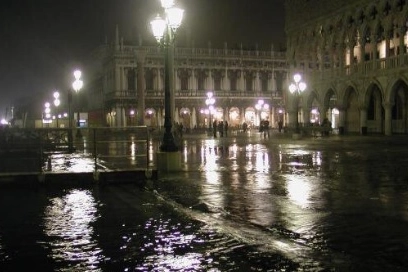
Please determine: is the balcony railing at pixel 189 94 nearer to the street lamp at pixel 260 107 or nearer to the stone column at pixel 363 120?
the street lamp at pixel 260 107

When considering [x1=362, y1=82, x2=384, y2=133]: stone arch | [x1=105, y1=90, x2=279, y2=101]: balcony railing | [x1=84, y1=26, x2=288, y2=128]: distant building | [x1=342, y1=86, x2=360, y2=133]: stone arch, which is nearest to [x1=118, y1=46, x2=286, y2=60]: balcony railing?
[x1=84, y1=26, x2=288, y2=128]: distant building

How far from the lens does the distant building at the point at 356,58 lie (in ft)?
144

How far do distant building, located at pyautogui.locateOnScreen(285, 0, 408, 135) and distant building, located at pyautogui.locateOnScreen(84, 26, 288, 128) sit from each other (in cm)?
3073

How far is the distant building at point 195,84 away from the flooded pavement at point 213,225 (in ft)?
235

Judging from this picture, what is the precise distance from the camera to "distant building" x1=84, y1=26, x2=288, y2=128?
85750mm

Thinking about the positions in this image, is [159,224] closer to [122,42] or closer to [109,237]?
[109,237]

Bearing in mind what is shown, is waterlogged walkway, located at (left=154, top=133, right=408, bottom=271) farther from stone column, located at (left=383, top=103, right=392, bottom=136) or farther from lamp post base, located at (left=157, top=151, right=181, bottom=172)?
stone column, located at (left=383, top=103, right=392, bottom=136)

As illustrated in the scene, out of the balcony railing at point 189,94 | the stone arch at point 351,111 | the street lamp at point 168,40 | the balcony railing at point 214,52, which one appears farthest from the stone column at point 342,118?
the balcony railing at point 214,52

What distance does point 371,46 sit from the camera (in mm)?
48375

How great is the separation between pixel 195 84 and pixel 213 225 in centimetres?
8045

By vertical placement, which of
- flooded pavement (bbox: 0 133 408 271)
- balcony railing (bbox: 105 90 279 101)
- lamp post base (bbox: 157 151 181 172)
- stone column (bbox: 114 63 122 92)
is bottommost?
flooded pavement (bbox: 0 133 408 271)

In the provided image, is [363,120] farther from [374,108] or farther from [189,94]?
[189,94]

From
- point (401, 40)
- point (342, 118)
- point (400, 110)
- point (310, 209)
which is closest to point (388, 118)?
point (400, 110)

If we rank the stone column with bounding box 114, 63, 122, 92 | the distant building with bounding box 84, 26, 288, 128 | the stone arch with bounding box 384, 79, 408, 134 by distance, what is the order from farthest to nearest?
the distant building with bounding box 84, 26, 288, 128, the stone column with bounding box 114, 63, 122, 92, the stone arch with bounding box 384, 79, 408, 134
